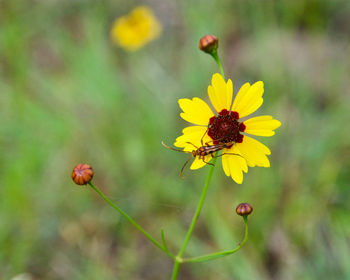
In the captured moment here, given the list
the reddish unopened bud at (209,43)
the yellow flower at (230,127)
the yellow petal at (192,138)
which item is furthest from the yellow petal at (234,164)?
the reddish unopened bud at (209,43)

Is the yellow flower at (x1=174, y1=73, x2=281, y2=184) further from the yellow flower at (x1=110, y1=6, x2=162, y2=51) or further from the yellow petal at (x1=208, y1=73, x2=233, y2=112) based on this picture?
the yellow flower at (x1=110, y1=6, x2=162, y2=51)

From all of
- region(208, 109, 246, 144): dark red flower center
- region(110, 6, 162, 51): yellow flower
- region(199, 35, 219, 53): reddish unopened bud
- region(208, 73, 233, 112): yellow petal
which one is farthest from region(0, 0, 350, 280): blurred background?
region(199, 35, 219, 53): reddish unopened bud

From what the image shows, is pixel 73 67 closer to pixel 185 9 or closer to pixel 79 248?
pixel 185 9

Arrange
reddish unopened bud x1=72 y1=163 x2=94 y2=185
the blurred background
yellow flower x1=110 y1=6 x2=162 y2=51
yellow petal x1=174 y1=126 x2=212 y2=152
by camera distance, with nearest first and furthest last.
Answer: reddish unopened bud x1=72 y1=163 x2=94 y2=185
yellow petal x1=174 y1=126 x2=212 y2=152
the blurred background
yellow flower x1=110 y1=6 x2=162 y2=51

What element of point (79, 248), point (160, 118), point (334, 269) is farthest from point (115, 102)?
point (334, 269)

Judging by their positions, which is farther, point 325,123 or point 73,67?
point 73,67

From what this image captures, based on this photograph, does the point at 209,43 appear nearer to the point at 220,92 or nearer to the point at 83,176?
the point at 220,92
